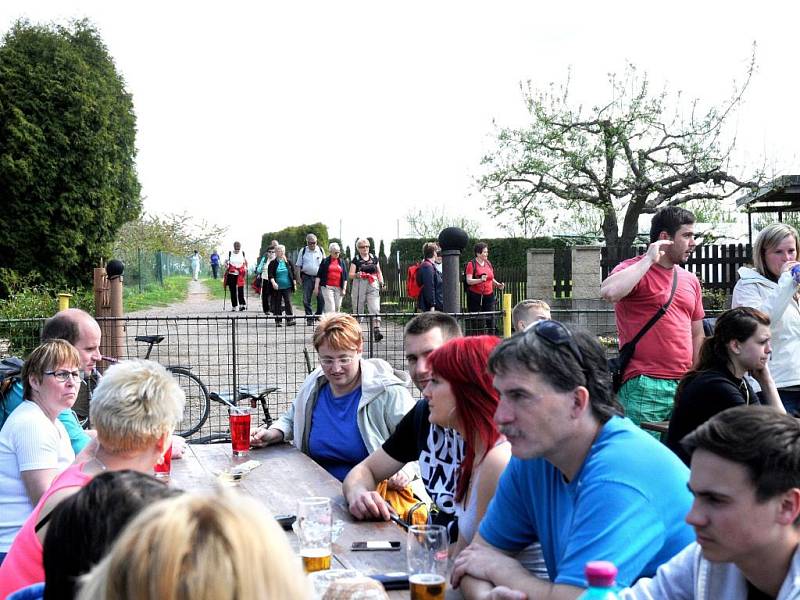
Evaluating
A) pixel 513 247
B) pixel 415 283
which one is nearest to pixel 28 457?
pixel 415 283

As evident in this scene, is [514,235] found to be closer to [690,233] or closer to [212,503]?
[690,233]

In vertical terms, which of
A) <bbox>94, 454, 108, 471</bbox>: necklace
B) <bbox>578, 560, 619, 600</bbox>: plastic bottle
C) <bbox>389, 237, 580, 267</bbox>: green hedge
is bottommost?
<bbox>94, 454, 108, 471</bbox>: necklace

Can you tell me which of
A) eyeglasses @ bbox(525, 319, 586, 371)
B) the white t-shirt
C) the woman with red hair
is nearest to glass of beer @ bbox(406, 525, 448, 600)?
the woman with red hair

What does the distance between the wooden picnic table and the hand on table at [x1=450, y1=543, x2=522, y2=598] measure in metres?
0.07

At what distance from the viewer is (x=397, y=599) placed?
2.42m

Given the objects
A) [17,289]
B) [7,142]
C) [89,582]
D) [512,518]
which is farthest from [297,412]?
[7,142]

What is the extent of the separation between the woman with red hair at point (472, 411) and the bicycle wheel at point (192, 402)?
580 cm

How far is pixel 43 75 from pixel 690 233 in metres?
21.0

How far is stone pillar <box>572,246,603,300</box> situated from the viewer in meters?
18.5

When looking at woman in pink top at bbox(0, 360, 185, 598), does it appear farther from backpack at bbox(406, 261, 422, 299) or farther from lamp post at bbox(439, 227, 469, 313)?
backpack at bbox(406, 261, 422, 299)

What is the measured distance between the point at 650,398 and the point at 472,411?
2695mm

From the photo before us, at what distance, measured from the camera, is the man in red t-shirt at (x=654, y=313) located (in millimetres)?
5277

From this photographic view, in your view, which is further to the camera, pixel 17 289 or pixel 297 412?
pixel 17 289

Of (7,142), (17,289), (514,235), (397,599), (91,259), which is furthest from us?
(514,235)
